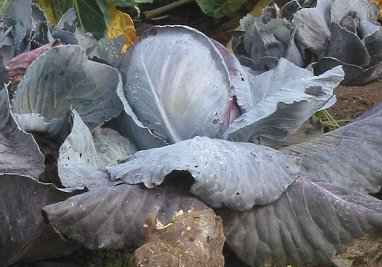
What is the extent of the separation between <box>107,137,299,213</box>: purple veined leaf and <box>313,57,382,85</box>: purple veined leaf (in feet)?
1.57

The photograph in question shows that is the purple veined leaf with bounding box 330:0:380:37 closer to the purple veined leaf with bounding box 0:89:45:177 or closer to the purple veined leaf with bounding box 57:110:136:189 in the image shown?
the purple veined leaf with bounding box 57:110:136:189

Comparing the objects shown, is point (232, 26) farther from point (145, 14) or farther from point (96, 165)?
point (96, 165)

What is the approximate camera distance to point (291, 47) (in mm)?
1717

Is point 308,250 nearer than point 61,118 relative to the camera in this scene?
Yes

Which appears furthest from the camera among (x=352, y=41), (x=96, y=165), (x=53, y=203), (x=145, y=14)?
(x=145, y=14)

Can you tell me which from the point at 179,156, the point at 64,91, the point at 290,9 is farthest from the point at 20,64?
the point at 290,9

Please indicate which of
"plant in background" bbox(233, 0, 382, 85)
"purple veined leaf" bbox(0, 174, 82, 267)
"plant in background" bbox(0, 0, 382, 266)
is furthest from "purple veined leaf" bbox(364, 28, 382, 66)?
"purple veined leaf" bbox(0, 174, 82, 267)

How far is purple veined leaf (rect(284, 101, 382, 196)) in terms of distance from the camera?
1.33 m

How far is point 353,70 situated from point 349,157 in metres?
0.43

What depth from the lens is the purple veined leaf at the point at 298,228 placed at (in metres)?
1.23

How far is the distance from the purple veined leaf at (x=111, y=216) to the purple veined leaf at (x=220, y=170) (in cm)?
3

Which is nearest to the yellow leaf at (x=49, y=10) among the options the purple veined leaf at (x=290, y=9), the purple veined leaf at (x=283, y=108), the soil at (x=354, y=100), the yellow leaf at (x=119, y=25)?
the yellow leaf at (x=119, y=25)

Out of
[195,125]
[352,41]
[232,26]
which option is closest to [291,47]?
[352,41]

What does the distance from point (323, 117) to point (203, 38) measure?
1.73ft
